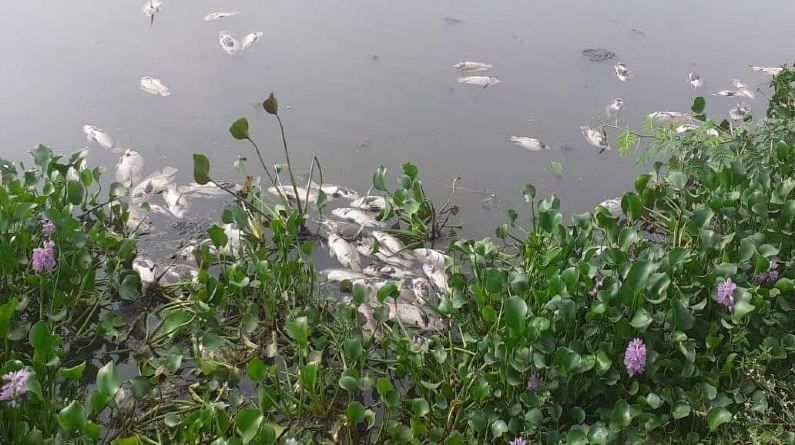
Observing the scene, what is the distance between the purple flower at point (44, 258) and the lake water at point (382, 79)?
0.96 m

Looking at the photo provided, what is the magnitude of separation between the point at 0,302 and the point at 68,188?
420 millimetres

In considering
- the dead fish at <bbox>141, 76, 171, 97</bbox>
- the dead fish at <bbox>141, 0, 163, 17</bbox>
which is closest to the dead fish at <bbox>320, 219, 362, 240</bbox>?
the dead fish at <bbox>141, 76, 171, 97</bbox>

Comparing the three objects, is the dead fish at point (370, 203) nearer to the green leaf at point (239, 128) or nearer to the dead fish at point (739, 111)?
the green leaf at point (239, 128)

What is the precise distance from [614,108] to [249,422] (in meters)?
2.70

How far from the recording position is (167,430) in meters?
1.82

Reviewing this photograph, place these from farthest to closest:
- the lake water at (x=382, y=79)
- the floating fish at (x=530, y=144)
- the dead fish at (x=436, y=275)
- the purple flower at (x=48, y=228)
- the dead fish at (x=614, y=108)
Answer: the dead fish at (x=614, y=108), the floating fish at (x=530, y=144), the lake water at (x=382, y=79), the dead fish at (x=436, y=275), the purple flower at (x=48, y=228)

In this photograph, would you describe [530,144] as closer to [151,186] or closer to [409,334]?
[409,334]

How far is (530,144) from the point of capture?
3.28 metres

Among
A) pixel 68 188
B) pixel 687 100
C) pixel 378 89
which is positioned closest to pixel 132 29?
pixel 378 89

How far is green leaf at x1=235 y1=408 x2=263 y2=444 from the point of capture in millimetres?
1589

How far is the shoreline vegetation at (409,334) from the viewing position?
5.73 feet

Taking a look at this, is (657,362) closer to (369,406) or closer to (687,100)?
(369,406)

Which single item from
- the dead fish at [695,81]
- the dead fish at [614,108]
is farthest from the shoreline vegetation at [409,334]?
the dead fish at [695,81]

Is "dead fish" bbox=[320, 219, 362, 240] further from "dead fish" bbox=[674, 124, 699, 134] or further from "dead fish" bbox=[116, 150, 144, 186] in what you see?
"dead fish" bbox=[674, 124, 699, 134]
